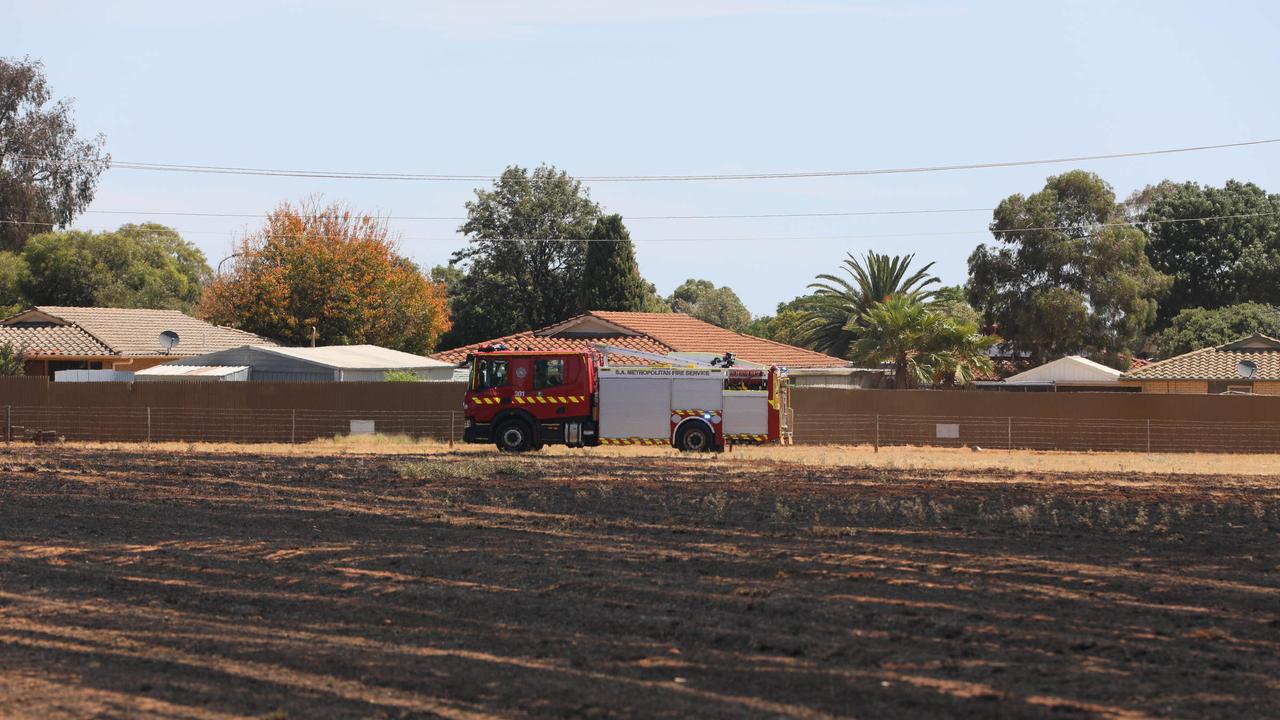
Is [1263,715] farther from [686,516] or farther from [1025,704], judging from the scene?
[686,516]

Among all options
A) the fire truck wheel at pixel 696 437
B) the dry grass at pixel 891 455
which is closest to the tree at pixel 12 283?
the dry grass at pixel 891 455

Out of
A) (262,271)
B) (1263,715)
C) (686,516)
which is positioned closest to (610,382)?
(686,516)

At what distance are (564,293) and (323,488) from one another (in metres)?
54.4

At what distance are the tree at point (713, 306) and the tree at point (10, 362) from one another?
68.7 m

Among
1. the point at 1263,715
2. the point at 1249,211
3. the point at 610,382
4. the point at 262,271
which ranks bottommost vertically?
the point at 1263,715

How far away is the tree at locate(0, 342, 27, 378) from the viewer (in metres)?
48.1

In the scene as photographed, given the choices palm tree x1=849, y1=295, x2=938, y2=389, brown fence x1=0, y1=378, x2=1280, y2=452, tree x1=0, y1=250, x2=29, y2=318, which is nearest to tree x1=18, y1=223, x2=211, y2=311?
tree x1=0, y1=250, x2=29, y2=318

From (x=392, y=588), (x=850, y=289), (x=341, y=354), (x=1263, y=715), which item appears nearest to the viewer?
(x=1263, y=715)

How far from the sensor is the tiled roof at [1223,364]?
5247 cm

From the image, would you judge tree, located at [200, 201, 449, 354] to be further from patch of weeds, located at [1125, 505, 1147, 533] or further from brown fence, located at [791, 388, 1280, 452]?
patch of weeds, located at [1125, 505, 1147, 533]

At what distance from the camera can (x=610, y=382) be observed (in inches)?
1377

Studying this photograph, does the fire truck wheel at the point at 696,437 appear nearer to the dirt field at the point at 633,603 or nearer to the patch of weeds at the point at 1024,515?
the dirt field at the point at 633,603

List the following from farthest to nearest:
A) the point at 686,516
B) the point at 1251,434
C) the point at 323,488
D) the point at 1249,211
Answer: the point at 1249,211 → the point at 1251,434 → the point at 323,488 → the point at 686,516

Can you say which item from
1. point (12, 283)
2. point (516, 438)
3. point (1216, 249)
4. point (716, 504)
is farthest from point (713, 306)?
point (716, 504)
